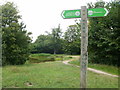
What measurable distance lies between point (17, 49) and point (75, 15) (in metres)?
10.4

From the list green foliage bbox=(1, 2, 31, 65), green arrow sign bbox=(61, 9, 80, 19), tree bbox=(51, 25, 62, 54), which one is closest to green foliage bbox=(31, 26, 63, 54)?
tree bbox=(51, 25, 62, 54)

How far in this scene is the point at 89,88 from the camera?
415cm

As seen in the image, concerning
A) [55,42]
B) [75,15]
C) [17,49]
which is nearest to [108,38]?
[75,15]

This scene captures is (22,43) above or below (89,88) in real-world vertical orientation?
above

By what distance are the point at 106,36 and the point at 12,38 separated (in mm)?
8752

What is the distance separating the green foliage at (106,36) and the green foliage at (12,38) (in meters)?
7.40

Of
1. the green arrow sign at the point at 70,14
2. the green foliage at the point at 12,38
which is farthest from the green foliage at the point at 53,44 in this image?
the green arrow sign at the point at 70,14

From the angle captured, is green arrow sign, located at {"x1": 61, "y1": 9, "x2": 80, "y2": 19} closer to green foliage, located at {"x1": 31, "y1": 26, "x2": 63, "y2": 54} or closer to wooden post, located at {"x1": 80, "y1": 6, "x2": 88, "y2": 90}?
wooden post, located at {"x1": 80, "y1": 6, "x2": 88, "y2": 90}

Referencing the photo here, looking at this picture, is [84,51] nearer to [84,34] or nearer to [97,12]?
[84,34]

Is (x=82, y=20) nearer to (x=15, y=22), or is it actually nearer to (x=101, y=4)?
(x=101, y=4)

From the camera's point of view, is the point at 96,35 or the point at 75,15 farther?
the point at 96,35

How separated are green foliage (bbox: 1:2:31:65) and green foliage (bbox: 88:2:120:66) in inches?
291

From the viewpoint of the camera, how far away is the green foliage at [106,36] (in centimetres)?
902

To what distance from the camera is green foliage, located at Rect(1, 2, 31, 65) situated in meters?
11.5
